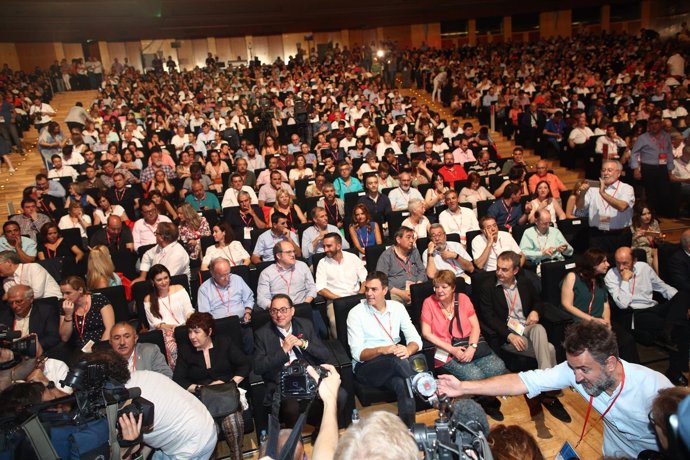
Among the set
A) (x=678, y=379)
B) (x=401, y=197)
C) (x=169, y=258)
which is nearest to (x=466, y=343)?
(x=678, y=379)

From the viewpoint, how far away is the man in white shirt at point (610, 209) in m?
5.05

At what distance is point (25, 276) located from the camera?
14.4ft

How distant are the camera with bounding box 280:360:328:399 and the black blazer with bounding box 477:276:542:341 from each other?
1.91 metres

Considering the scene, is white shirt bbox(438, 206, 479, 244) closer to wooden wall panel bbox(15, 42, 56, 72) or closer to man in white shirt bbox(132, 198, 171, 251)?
man in white shirt bbox(132, 198, 171, 251)

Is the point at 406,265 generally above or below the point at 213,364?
above

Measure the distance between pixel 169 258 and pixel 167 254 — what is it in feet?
0.14

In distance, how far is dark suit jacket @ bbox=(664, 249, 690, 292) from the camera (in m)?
3.94

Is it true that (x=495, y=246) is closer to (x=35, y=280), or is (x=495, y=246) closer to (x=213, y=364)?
(x=213, y=364)

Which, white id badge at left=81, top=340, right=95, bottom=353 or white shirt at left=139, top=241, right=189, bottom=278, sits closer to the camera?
white id badge at left=81, top=340, right=95, bottom=353

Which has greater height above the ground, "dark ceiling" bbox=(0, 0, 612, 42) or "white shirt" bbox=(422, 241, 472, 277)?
"dark ceiling" bbox=(0, 0, 612, 42)

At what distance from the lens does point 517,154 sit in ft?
22.8

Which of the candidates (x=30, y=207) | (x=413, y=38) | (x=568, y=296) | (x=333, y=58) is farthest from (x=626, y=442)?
(x=413, y=38)

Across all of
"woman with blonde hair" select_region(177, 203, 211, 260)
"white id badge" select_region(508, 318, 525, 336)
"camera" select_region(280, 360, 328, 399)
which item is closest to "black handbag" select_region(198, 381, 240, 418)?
"camera" select_region(280, 360, 328, 399)

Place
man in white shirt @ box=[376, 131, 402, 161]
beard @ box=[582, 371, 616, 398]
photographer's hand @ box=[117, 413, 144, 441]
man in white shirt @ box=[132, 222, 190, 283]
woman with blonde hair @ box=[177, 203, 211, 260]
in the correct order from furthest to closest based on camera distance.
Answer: man in white shirt @ box=[376, 131, 402, 161] → woman with blonde hair @ box=[177, 203, 211, 260] → man in white shirt @ box=[132, 222, 190, 283] → beard @ box=[582, 371, 616, 398] → photographer's hand @ box=[117, 413, 144, 441]
